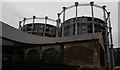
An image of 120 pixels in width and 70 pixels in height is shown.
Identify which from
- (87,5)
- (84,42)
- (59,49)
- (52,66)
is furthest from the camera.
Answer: (87,5)

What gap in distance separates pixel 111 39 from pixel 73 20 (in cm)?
835

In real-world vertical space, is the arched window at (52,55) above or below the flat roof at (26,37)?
→ below

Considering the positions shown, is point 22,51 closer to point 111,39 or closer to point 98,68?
point 98,68

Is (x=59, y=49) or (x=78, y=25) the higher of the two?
(x=78, y=25)

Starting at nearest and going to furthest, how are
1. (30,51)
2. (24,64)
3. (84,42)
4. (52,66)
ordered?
(24,64), (52,66), (84,42), (30,51)

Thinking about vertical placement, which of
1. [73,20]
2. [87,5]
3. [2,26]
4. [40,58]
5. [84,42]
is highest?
[87,5]

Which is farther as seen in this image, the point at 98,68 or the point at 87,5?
the point at 87,5

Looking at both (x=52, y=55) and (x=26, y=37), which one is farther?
(x=26, y=37)

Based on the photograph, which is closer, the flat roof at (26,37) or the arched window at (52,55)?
the arched window at (52,55)

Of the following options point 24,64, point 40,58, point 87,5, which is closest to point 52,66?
point 24,64

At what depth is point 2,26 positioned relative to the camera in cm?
1673

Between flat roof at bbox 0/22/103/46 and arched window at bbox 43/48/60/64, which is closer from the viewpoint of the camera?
arched window at bbox 43/48/60/64

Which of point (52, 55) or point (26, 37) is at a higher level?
point (26, 37)

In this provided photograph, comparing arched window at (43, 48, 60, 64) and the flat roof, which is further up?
the flat roof
